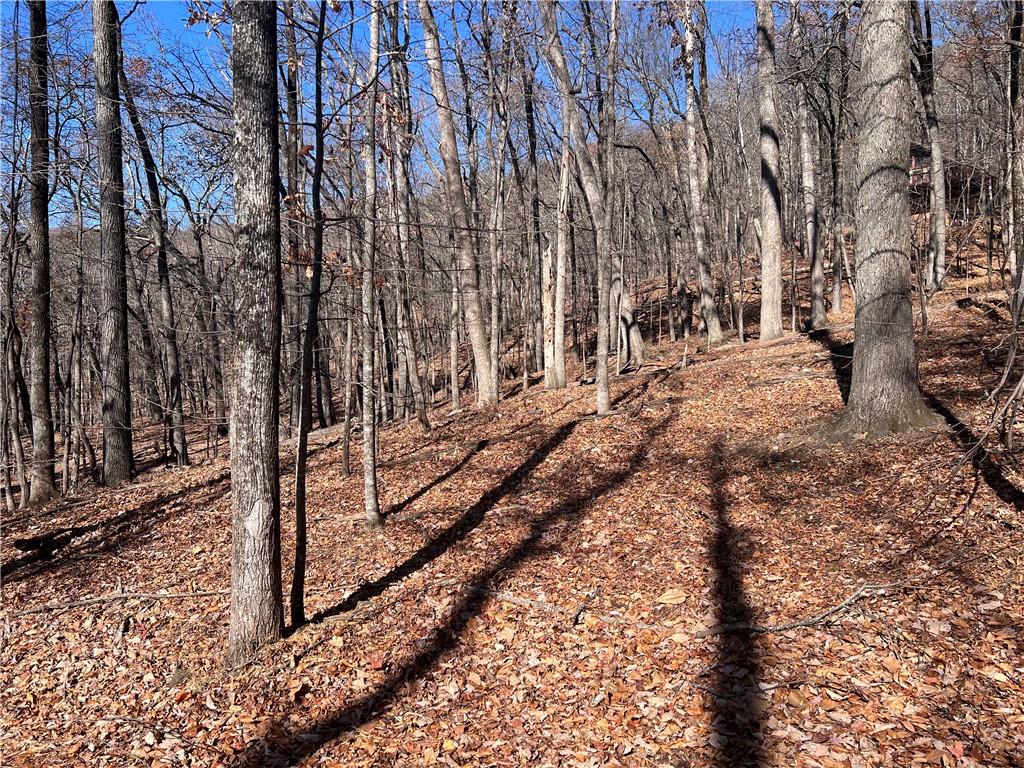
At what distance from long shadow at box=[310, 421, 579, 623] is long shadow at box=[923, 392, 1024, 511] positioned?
15.7 ft

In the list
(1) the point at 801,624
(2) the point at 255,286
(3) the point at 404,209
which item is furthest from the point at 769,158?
(2) the point at 255,286

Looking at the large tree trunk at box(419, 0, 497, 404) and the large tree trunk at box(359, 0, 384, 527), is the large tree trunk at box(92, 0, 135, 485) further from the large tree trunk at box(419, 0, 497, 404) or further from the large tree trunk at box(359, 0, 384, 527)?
the large tree trunk at box(359, 0, 384, 527)

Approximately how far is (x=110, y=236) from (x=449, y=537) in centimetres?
798

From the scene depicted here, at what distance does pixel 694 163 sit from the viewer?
1556 cm

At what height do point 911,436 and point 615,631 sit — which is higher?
point 911,436

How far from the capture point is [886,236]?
663cm

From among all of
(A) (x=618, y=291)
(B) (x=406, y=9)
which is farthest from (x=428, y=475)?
(B) (x=406, y=9)

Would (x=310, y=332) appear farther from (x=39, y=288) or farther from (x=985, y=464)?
(x=39, y=288)

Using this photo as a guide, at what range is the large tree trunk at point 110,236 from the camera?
10.2 metres

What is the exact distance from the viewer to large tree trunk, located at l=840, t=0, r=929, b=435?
6.59m

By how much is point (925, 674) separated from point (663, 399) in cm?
708

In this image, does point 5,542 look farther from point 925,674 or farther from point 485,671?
point 925,674

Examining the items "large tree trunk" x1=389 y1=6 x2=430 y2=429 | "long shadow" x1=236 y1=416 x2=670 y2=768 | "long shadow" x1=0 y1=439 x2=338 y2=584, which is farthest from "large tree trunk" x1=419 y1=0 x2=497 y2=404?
"long shadow" x1=0 y1=439 x2=338 y2=584

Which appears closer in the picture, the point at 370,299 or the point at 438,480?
Result: the point at 370,299
